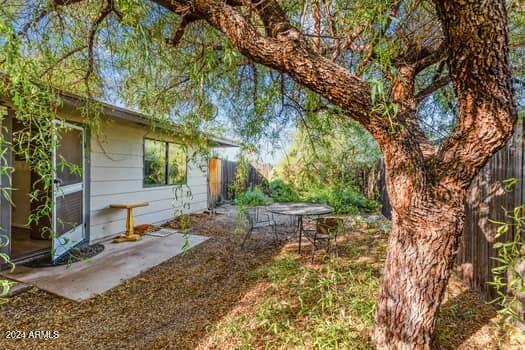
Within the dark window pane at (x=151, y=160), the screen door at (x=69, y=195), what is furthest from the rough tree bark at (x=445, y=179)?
the dark window pane at (x=151, y=160)

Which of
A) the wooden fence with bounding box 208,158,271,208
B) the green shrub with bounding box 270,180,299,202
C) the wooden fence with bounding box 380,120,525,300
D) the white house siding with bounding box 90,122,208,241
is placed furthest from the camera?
the wooden fence with bounding box 208,158,271,208

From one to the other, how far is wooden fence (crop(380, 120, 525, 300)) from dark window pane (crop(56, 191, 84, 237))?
16.5ft

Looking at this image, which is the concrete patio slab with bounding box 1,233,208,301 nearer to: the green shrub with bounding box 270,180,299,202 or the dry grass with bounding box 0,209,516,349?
the dry grass with bounding box 0,209,516,349

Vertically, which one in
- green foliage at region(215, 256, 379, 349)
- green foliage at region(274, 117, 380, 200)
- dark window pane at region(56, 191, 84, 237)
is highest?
green foliage at region(274, 117, 380, 200)

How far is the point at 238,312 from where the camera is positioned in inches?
95.8

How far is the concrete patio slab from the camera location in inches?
118

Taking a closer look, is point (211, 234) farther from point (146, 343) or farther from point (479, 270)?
point (479, 270)

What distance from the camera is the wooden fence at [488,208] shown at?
7.43 feet

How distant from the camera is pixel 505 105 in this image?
136 cm

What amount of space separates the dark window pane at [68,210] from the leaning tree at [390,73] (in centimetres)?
193

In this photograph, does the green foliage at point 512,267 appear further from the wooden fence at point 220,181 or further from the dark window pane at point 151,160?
the wooden fence at point 220,181

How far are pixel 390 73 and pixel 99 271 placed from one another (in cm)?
394

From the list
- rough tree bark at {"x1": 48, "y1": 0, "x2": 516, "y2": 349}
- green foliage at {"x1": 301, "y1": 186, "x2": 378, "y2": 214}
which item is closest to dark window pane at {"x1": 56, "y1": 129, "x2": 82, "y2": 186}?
rough tree bark at {"x1": 48, "y1": 0, "x2": 516, "y2": 349}

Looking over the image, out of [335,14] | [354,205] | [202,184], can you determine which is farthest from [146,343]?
[354,205]
